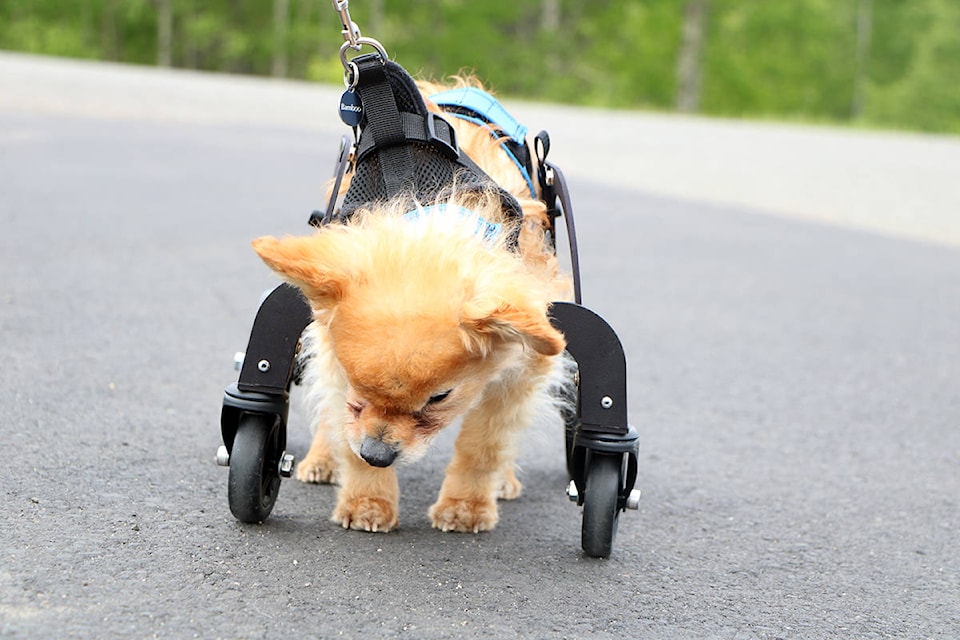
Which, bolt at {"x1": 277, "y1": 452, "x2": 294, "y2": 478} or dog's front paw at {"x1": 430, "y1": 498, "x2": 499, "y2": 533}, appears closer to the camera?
bolt at {"x1": 277, "y1": 452, "x2": 294, "y2": 478}

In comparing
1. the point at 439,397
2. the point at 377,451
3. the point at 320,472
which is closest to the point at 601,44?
the point at 320,472

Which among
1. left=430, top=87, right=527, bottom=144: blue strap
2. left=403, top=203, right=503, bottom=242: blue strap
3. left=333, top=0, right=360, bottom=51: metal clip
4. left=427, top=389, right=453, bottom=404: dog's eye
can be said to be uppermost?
left=333, top=0, right=360, bottom=51: metal clip

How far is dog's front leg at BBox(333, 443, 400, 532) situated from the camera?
144 inches

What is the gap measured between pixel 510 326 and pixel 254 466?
3.21ft

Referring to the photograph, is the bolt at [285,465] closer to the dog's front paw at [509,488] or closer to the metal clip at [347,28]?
the dog's front paw at [509,488]

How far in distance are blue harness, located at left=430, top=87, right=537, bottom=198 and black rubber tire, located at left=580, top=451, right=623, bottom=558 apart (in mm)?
1032

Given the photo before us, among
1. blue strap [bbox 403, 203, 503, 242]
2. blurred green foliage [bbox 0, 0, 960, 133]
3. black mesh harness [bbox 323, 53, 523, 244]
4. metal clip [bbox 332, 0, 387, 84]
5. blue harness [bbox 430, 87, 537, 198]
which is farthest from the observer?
blurred green foliage [bbox 0, 0, 960, 133]

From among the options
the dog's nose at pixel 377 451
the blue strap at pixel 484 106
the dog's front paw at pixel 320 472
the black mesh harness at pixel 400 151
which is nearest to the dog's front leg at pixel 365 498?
the dog's front paw at pixel 320 472

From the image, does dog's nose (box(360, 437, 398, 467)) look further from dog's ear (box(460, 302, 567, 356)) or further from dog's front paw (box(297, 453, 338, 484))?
dog's front paw (box(297, 453, 338, 484))

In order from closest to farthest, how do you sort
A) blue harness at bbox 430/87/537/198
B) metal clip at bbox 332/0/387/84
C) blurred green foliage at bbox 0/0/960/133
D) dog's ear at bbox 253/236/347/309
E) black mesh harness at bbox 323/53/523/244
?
dog's ear at bbox 253/236/347/309 < black mesh harness at bbox 323/53/523/244 < metal clip at bbox 332/0/387/84 < blue harness at bbox 430/87/537/198 < blurred green foliage at bbox 0/0/960/133

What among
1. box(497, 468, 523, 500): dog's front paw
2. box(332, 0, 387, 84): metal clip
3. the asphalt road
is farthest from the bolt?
box(332, 0, 387, 84): metal clip

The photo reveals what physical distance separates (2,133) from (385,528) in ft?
35.9

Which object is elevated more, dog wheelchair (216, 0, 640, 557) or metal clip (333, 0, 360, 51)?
metal clip (333, 0, 360, 51)

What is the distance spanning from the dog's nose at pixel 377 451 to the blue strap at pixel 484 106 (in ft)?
4.88
